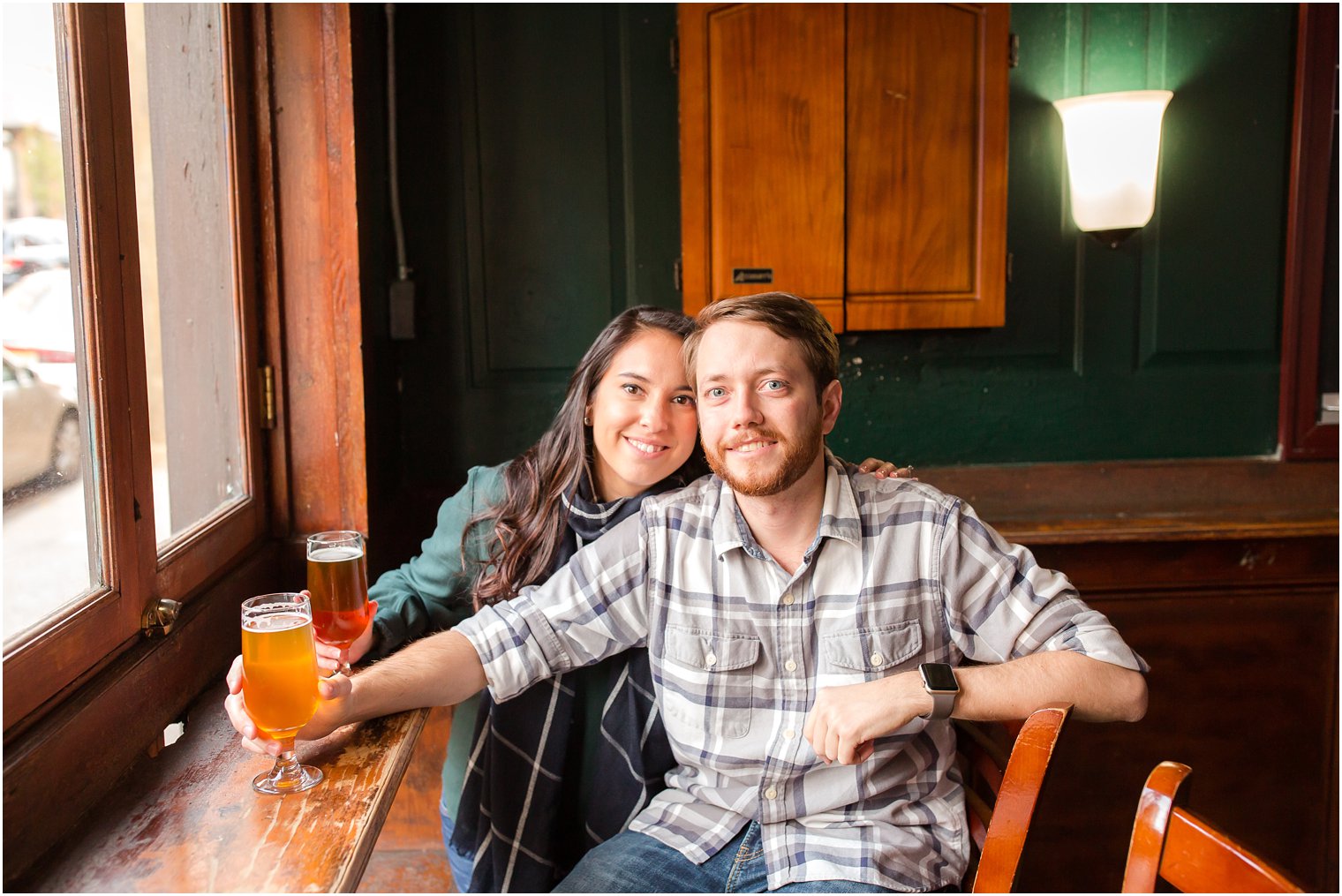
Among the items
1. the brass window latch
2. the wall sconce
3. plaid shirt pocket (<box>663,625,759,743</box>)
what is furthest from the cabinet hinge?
the wall sconce

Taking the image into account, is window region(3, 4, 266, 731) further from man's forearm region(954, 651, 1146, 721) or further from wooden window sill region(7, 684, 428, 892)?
man's forearm region(954, 651, 1146, 721)

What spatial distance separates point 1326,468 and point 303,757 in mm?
2915

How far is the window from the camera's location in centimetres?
121

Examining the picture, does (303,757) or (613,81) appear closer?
(303,757)

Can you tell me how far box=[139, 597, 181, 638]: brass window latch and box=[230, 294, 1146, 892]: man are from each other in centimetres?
30

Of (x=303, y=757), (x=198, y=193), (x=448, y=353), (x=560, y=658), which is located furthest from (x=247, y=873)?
(x=448, y=353)

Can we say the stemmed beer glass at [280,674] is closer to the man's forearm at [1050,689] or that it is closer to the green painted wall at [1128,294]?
the man's forearm at [1050,689]

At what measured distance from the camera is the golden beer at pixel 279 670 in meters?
1.23

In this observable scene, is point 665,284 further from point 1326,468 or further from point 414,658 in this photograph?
point 1326,468

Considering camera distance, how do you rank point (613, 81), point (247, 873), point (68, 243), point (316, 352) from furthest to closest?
point (613, 81) → point (316, 352) → point (68, 243) → point (247, 873)

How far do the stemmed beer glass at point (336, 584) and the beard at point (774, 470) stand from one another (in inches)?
22.4

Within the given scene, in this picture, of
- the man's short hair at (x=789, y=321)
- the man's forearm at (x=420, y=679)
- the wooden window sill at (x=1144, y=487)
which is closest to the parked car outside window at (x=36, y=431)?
the man's forearm at (x=420, y=679)

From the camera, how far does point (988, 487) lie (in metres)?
2.93

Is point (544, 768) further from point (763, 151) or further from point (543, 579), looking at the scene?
point (763, 151)
